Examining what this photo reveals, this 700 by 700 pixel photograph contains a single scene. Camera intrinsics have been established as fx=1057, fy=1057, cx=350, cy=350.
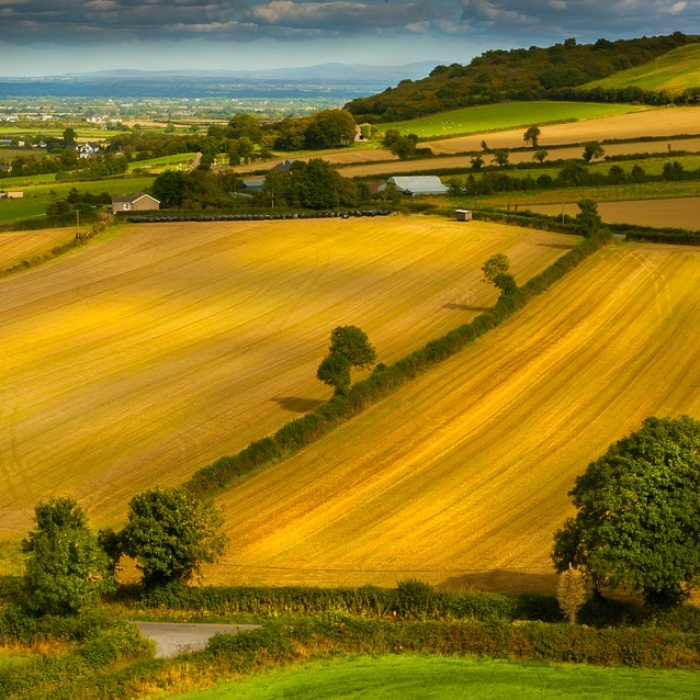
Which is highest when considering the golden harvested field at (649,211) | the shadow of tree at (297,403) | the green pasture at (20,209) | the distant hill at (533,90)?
the distant hill at (533,90)

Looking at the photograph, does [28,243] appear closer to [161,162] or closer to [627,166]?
[161,162]

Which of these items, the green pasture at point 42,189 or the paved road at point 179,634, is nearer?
the paved road at point 179,634

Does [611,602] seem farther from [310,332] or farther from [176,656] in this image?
[310,332]

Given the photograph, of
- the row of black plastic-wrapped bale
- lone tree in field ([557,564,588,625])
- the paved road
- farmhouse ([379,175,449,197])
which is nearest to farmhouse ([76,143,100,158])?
farmhouse ([379,175,449,197])

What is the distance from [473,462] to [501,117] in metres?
129

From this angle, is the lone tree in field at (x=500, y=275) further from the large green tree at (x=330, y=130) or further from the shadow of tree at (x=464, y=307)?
the large green tree at (x=330, y=130)

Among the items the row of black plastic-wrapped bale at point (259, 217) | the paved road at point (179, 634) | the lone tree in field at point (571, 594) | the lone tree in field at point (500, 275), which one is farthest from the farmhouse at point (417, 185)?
the paved road at point (179, 634)

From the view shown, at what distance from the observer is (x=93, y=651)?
67.6 ft

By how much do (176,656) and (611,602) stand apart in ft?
31.1

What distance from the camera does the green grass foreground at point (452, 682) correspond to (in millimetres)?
19312

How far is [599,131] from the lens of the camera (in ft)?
426

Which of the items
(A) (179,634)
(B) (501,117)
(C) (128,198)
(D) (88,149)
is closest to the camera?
(A) (179,634)

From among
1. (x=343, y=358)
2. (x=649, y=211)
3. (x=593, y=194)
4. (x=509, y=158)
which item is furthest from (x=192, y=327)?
(x=509, y=158)

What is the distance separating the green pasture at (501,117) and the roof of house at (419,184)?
40740mm
